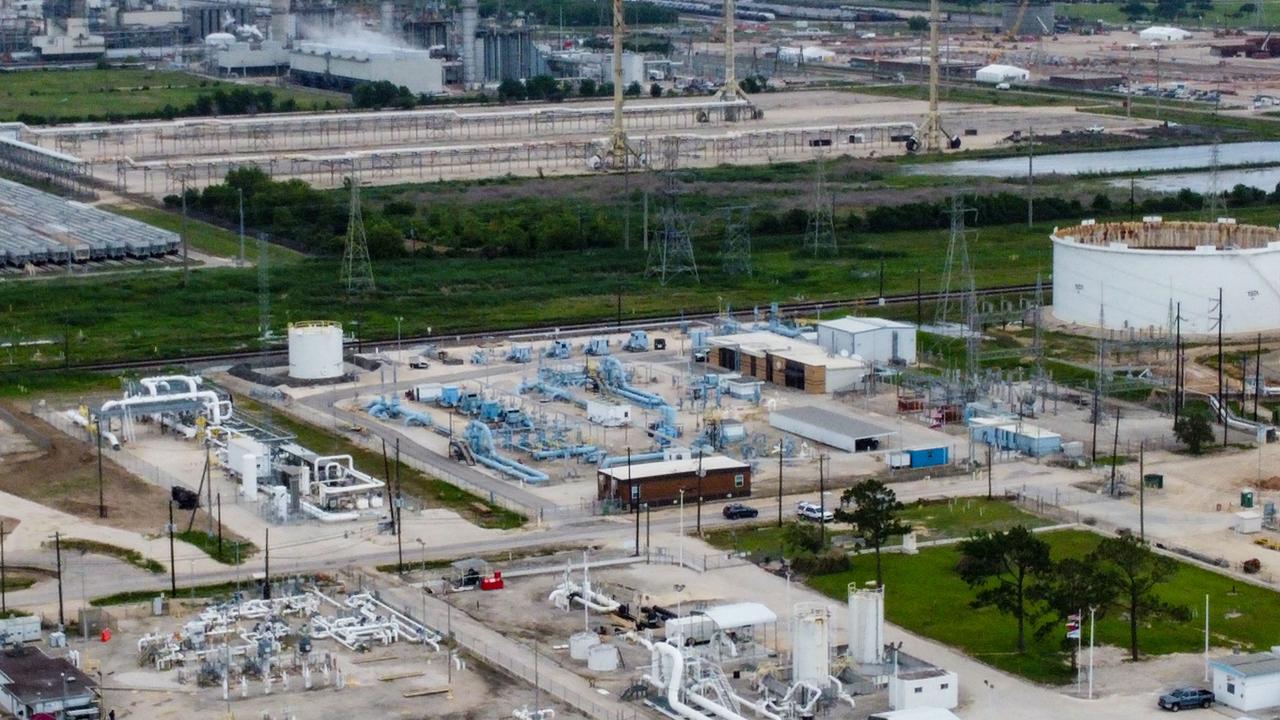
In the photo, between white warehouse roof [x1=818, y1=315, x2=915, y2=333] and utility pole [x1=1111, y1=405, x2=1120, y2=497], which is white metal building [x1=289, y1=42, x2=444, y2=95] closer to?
white warehouse roof [x1=818, y1=315, x2=915, y2=333]

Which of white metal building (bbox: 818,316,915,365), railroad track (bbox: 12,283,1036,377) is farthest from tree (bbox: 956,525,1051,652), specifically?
railroad track (bbox: 12,283,1036,377)

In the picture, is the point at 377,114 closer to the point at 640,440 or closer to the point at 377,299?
the point at 377,299

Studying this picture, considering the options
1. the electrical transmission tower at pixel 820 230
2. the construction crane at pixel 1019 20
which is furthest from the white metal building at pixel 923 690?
the construction crane at pixel 1019 20

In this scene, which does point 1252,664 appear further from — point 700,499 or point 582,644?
point 700,499

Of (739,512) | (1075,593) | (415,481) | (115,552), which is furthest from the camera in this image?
(415,481)

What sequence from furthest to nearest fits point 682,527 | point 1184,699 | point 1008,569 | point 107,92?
1. point 107,92
2. point 682,527
3. point 1008,569
4. point 1184,699

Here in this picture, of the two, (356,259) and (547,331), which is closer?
(547,331)

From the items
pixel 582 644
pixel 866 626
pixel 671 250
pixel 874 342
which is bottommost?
pixel 582 644

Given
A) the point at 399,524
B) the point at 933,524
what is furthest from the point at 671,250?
the point at 399,524
